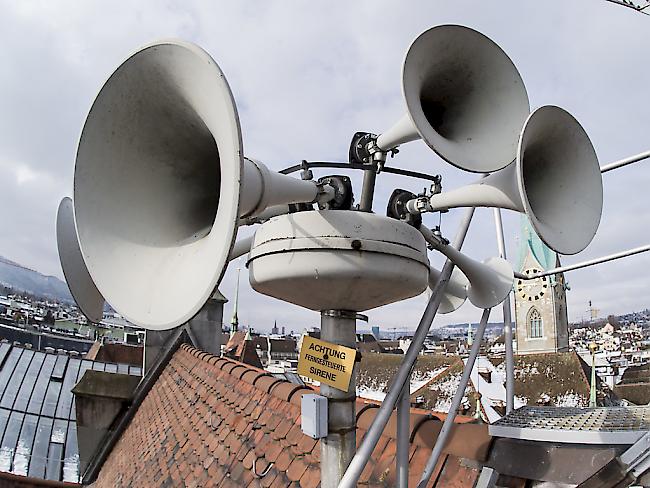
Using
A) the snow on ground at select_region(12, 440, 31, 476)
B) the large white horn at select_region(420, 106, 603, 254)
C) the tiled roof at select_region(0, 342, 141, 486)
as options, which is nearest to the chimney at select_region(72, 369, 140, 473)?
the tiled roof at select_region(0, 342, 141, 486)

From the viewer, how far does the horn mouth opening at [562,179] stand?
1.86 metres

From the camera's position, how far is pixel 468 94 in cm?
212

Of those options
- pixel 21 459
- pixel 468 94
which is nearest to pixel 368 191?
pixel 468 94

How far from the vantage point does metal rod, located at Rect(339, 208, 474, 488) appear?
1716 millimetres

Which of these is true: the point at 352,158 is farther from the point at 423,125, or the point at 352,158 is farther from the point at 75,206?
the point at 75,206

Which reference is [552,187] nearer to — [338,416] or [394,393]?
[394,393]

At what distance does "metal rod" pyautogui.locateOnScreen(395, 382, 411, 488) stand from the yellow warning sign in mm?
241

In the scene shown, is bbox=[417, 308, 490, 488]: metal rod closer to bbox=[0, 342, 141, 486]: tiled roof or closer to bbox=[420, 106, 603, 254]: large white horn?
bbox=[420, 106, 603, 254]: large white horn

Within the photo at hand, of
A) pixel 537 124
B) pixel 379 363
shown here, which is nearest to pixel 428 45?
pixel 537 124

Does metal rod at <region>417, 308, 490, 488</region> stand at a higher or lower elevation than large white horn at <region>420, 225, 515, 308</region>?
lower

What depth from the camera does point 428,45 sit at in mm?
1906

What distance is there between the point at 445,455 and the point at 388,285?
1014mm

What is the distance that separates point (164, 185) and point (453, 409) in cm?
158

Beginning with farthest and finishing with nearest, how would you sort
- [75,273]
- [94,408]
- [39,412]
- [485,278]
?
[39,412], [94,408], [75,273], [485,278]
